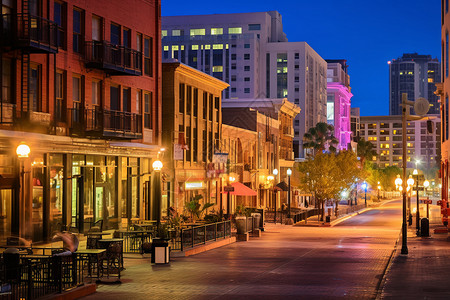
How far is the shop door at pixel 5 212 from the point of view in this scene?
25748mm

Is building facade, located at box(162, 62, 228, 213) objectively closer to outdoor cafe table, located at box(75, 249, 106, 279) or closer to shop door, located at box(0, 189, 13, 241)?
shop door, located at box(0, 189, 13, 241)

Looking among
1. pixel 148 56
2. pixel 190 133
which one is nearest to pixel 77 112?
pixel 148 56

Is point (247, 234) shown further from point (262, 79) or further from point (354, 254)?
point (262, 79)

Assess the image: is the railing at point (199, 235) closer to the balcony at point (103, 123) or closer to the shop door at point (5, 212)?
the balcony at point (103, 123)

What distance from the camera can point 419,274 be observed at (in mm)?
22422

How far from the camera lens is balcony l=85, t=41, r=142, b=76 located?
32062 mm

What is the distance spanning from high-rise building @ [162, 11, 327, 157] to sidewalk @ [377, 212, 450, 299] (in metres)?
132

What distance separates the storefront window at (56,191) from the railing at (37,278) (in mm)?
11230

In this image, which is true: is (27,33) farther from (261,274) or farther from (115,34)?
(261,274)

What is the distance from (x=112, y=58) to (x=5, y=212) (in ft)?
33.8

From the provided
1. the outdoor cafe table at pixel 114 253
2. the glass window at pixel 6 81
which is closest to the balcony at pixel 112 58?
the glass window at pixel 6 81

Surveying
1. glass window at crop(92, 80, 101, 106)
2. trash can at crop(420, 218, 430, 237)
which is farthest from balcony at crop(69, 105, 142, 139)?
trash can at crop(420, 218, 430, 237)

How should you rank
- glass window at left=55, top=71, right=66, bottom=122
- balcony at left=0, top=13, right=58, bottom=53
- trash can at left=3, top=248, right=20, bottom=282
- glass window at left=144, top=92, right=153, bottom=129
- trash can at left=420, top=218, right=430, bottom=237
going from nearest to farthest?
trash can at left=3, top=248, right=20, bottom=282
balcony at left=0, top=13, right=58, bottom=53
glass window at left=55, top=71, right=66, bottom=122
glass window at left=144, top=92, right=153, bottom=129
trash can at left=420, top=218, right=430, bottom=237

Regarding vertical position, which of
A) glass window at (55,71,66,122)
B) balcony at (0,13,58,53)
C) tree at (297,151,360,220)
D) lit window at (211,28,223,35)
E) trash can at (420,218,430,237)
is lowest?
trash can at (420,218,430,237)
